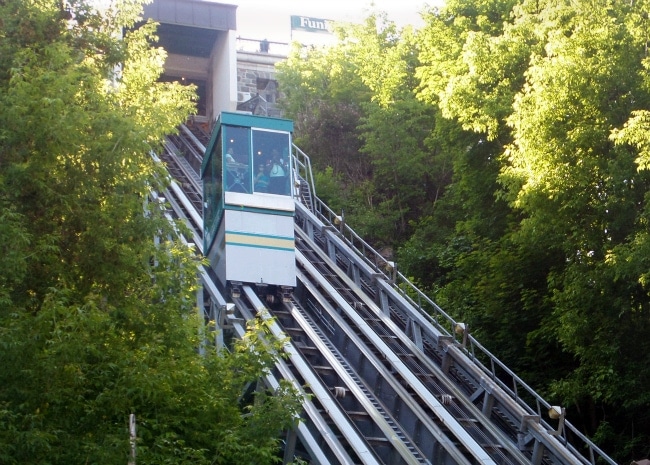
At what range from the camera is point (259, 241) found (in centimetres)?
2095

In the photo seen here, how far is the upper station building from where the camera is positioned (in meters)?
37.3

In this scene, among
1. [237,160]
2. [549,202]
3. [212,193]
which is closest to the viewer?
[549,202]

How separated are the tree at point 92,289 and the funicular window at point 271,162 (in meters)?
5.32

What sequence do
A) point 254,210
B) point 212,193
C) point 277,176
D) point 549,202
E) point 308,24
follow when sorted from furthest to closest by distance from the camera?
point 308,24 < point 212,193 < point 277,176 < point 254,210 < point 549,202

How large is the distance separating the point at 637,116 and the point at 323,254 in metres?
7.18

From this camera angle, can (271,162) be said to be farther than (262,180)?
Yes

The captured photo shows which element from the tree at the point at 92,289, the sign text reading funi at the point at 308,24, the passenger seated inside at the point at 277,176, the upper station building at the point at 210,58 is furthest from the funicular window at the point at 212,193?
the sign text reading funi at the point at 308,24

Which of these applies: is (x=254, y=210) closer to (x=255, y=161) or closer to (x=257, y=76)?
(x=255, y=161)

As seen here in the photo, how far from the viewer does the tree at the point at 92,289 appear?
10.9 meters

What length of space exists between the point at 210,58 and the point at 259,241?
20208 millimetres

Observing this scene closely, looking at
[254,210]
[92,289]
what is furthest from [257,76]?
[92,289]

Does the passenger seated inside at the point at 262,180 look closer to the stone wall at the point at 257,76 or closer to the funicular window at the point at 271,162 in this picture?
the funicular window at the point at 271,162

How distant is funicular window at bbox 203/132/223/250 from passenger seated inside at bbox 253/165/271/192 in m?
0.71

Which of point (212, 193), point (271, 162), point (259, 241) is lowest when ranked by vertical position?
point (259, 241)
